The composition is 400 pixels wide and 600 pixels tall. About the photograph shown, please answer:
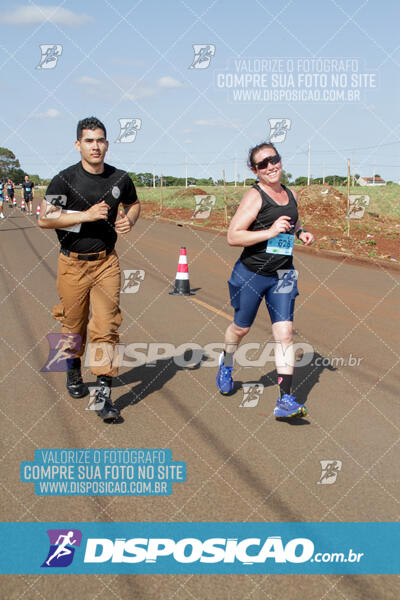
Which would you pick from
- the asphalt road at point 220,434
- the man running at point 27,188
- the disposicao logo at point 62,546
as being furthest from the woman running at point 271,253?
the man running at point 27,188

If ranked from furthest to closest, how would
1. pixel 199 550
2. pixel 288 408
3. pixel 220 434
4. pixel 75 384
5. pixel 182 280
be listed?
1. pixel 182 280
2. pixel 75 384
3. pixel 288 408
4. pixel 220 434
5. pixel 199 550

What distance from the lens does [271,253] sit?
5.02 m

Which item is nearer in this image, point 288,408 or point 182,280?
point 288,408

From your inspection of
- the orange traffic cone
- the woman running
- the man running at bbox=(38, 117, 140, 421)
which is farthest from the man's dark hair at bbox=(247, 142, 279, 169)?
the orange traffic cone

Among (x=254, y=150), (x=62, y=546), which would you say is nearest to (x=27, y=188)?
(x=254, y=150)

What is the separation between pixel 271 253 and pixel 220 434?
4.75 ft

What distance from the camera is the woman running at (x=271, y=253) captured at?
4.88 meters

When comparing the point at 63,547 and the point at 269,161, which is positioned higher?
the point at 269,161

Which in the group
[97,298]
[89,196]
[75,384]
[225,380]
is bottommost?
[75,384]

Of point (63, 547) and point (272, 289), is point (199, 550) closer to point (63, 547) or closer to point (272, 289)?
point (63, 547)

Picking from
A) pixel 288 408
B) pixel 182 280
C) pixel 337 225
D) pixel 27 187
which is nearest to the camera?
pixel 288 408

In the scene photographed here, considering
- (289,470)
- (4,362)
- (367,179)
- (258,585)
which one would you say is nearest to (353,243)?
(4,362)

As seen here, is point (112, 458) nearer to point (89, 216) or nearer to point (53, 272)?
point (89, 216)

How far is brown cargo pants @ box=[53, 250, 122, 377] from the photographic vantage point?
199 inches
